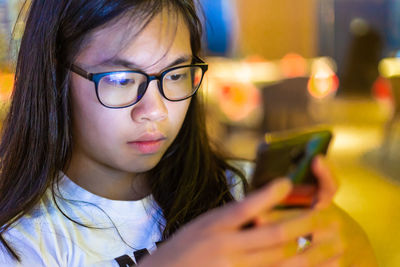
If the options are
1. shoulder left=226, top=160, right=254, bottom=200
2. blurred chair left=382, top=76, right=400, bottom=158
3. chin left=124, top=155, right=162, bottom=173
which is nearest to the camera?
chin left=124, top=155, right=162, bottom=173

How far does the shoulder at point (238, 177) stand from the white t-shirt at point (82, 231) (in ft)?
0.62

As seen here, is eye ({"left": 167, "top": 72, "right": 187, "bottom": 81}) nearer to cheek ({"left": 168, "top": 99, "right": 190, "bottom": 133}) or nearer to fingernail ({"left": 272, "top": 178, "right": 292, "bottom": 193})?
cheek ({"left": 168, "top": 99, "right": 190, "bottom": 133})

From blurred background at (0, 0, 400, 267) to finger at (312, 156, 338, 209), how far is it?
0.03m

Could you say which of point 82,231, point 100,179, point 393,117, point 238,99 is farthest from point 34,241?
point 393,117

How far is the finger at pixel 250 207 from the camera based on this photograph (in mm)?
534

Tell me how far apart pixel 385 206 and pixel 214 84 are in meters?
1.85

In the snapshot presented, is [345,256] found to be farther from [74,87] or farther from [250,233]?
[74,87]

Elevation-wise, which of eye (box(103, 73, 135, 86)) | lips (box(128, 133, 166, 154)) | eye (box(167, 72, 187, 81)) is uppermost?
eye (box(103, 73, 135, 86))

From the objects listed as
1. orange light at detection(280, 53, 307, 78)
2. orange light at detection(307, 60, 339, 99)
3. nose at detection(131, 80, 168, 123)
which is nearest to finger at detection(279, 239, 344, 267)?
nose at detection(131, 80, 168, 123)

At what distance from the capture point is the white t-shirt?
901 mm

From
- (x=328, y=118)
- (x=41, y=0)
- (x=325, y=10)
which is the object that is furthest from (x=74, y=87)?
(x=325, y=10)

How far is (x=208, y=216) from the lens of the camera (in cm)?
58

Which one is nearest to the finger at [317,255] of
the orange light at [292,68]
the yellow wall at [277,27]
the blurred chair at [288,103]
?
the blurred chair at [288,103]

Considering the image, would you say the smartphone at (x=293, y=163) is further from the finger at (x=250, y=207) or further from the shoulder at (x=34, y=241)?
the shoulder at (x=34, y=241)
